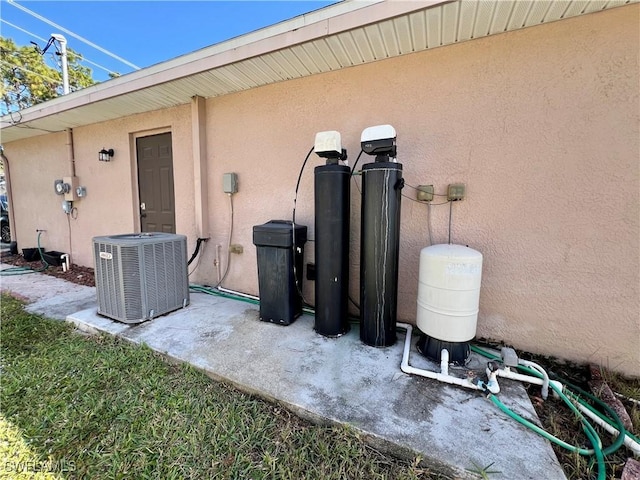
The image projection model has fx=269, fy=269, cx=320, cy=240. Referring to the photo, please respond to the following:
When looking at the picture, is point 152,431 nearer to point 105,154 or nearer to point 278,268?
point 278,268

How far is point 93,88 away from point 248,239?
2.99 m

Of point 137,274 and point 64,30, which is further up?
point 64,30

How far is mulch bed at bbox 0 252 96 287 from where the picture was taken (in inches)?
178

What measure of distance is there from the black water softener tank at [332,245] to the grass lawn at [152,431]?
3.15 feet

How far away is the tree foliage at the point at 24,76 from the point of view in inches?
456

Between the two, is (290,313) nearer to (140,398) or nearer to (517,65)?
(140,398)

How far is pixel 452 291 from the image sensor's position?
2025 mm

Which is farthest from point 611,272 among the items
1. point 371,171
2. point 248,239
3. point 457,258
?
point 248,239

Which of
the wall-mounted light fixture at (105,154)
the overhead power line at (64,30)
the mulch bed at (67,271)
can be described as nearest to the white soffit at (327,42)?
the wall-mounted light fixture at (105,154)

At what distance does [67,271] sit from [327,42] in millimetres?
6023

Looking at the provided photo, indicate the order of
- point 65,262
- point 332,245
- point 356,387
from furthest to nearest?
point 65,262
point 332,245
point 356,387

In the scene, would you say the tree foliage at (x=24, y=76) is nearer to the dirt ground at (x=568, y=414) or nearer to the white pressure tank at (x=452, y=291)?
the white pressure tank at (x=452, y=291)

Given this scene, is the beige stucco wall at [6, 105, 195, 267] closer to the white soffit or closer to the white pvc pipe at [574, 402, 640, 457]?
the white soffit

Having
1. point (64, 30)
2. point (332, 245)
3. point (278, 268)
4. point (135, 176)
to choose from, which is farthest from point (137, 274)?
point (64, 30)
